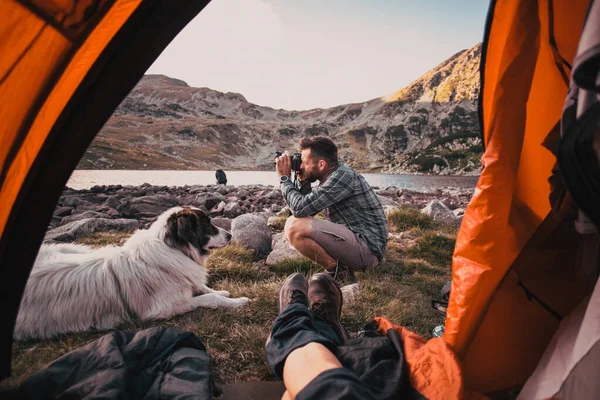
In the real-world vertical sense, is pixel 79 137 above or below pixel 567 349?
above

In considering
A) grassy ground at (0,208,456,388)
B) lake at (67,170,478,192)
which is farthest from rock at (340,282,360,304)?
lake at (67,170,478,192)

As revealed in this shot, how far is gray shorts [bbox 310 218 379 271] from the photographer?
3.51 meters

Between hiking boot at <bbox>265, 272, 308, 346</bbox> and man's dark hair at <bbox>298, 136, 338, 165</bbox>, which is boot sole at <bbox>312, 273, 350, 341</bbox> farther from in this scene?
man's dark hair at <bbox>298, 136, 338, 165</bbox>

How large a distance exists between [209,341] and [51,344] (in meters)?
1.35

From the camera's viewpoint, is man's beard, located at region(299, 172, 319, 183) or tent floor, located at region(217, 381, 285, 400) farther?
man's beard, located at region(299, 172, 319, 183)

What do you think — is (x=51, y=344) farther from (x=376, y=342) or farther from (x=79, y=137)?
(x=376, y=342)

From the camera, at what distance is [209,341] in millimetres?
2391

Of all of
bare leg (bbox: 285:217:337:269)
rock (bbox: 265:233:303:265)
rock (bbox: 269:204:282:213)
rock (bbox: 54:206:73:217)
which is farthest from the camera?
rock (bbox: 269:204:282:213)

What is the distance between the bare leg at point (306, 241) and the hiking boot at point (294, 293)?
44.5 inches

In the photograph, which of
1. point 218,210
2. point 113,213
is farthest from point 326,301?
point 113,213

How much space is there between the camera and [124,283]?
288cm

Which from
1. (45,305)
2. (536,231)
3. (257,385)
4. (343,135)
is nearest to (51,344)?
(45,305)

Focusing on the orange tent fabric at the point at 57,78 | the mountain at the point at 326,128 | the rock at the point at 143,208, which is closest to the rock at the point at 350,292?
the orange tent fabric at the point at 57,78

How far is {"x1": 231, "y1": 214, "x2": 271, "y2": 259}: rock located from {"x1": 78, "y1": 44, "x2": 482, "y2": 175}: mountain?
2505 inches
